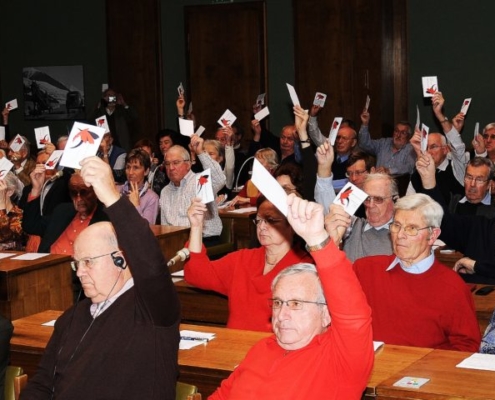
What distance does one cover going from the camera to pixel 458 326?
3846 mm

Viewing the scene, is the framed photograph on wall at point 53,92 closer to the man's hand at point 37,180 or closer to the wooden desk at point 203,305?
the man's hand at point 37,180

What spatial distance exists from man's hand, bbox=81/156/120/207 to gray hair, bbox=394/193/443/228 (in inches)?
70.4

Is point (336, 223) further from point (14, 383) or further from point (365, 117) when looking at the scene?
point (365, 117)

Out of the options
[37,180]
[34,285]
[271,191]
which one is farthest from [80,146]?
[37,180]

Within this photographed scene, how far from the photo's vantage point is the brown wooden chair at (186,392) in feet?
9.73

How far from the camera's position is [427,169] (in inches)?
195

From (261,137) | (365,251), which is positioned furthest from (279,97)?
(365,251)

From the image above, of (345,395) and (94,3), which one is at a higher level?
(94,3)

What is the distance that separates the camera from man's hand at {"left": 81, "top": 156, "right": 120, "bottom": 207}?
2.71 metres

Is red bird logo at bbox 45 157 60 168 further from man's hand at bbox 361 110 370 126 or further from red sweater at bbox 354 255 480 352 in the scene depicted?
man's hand at bbox 361 110 370 126

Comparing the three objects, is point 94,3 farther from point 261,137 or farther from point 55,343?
point 55,343

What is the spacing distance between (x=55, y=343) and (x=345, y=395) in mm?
1098

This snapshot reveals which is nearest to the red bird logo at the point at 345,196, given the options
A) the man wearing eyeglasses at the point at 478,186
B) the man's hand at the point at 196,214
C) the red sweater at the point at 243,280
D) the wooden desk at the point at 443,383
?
the red sweater at the point at 243,280

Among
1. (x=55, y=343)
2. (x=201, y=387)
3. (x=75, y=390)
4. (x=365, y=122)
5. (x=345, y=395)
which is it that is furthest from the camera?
(x=365, y=122)
